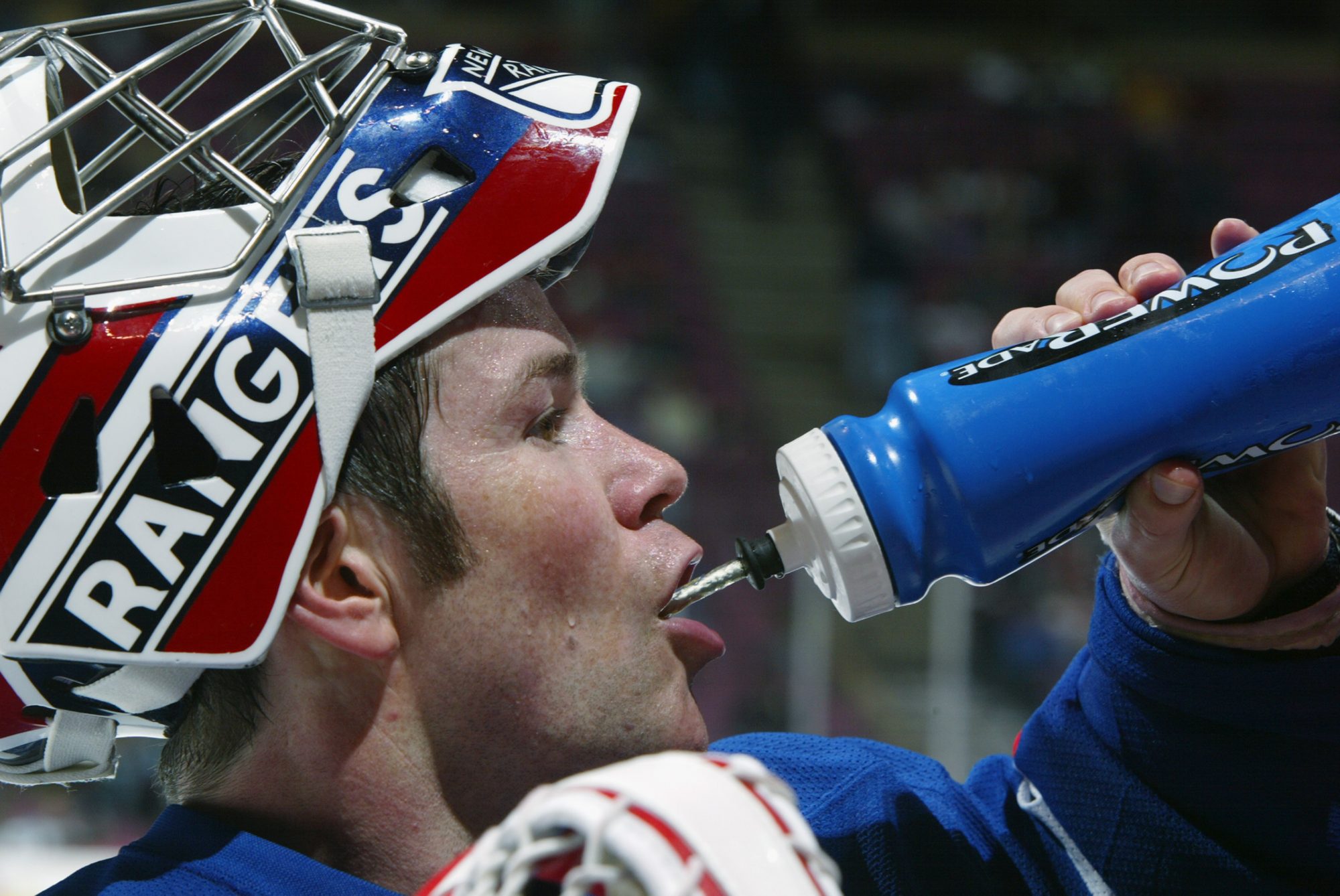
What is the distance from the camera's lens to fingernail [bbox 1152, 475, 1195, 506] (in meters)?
1.13

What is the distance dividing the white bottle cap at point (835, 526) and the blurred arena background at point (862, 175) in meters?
3.59

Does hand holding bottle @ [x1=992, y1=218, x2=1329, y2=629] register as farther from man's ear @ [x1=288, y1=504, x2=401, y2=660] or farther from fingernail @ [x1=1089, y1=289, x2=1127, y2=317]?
man's ear @ [x1=288, y1=504, x2=401, y2=660]

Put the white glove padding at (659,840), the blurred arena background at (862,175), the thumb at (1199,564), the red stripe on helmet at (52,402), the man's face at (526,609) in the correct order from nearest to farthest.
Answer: the white glove padding at (659,840), the red stripe on helmet at (52,402), the man's face at (526,609), the thumb at (1199,564), the blurred arena background at (862,175)

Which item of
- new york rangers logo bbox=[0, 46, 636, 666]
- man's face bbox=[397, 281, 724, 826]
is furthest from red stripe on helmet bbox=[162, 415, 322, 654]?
man's face bbox=[397, 281, 724, 826]

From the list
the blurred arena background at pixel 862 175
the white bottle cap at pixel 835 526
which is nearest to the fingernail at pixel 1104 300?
the white bottle cap at pixel 835 526

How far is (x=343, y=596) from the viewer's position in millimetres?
1168

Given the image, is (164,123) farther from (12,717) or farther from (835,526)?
(835,526)

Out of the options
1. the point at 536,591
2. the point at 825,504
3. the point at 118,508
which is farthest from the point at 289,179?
the point at 825,504

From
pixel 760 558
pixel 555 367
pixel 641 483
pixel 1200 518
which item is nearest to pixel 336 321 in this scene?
pixel 555 367

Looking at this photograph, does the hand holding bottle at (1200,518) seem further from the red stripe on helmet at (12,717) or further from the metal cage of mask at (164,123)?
the red stripe on helmet at (12,717)

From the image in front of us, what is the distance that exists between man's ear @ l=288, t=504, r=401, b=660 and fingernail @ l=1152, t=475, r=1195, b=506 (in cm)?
68

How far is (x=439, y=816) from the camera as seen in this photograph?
1.19 m

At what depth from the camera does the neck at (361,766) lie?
3.89 feet

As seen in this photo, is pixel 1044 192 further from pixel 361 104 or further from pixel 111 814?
pixel 361 104
